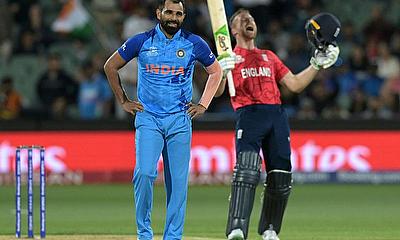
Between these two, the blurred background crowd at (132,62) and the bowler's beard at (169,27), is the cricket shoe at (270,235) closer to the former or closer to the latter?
the bowler's beard at (169,27)

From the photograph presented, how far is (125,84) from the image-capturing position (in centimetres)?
1803

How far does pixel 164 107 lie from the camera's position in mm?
8695

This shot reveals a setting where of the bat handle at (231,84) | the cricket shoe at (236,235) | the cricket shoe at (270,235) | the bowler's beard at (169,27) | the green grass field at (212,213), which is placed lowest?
the green grass field at (212,213)

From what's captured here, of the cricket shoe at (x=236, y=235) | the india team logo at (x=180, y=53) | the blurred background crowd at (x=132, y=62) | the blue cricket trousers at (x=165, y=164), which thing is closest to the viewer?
the blue cricket trousers at (x=165, y=164)

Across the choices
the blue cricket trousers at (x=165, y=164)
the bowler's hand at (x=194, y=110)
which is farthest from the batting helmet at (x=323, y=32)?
the blue cricket trousers at (x=165, y=164)

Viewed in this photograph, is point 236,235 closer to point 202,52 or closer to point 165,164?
point 165,164

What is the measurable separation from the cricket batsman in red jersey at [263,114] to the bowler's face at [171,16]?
93cm

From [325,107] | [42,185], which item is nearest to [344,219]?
[42,185]

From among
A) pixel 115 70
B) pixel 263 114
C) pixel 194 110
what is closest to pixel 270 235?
pixel 263 114

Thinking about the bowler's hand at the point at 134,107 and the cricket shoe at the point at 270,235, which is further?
the cricket shoe at the point at 270,235

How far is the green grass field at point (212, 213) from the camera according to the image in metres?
11.2

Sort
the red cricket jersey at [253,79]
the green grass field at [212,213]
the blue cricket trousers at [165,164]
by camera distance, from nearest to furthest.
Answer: the blue cricket trousers at [165,164], the red cricket jersey at [253,79], the green grass field at [212,213]

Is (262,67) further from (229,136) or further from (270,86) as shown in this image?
(229,136)

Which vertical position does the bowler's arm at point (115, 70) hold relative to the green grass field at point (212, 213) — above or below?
above
